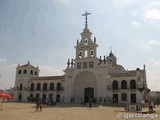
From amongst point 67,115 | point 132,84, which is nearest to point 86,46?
point 132,84

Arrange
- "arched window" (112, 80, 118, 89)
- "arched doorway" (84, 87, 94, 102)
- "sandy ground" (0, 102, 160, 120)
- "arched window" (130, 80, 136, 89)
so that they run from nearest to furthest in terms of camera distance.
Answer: "sandy ground" (0, 102, 160, 120)
"arched window" (130, 80, 136, 89)
"arched window" (112, 80, 118, 89)
"arched doorway" (84, 87, 94, 102)

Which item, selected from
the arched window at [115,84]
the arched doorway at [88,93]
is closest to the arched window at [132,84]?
the arched window at [115,84]

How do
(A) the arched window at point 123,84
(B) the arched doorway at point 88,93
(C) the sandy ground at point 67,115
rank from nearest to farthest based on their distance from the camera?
(C) the sandy ground at point 67,115
(A) the arched window at point 123,84
(B) the arched doorway at point 88,93

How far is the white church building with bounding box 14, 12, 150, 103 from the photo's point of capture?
4650 centimetres

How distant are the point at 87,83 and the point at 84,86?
3.58 feet

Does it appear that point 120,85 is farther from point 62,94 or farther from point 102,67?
point 62,94

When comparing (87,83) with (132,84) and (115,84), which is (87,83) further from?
(132,84)

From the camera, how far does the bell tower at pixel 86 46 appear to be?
1993 inches

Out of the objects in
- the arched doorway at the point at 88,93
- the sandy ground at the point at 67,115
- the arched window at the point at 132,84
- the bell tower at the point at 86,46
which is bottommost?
the sandy ground at the point at 67,115

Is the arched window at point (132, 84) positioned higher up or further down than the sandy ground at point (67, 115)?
higher up

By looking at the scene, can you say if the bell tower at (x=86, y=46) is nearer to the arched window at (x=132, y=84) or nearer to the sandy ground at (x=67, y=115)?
the arched window at (x=132, y=84)

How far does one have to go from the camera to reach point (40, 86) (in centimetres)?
6038

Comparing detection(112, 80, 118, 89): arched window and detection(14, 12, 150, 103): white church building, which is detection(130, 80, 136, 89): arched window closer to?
detection(14, 12, 150, 103): white church building

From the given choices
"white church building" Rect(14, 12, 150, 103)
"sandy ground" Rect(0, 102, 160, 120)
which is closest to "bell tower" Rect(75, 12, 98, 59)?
"white church building" Rect(14, 12, 150, 103)
